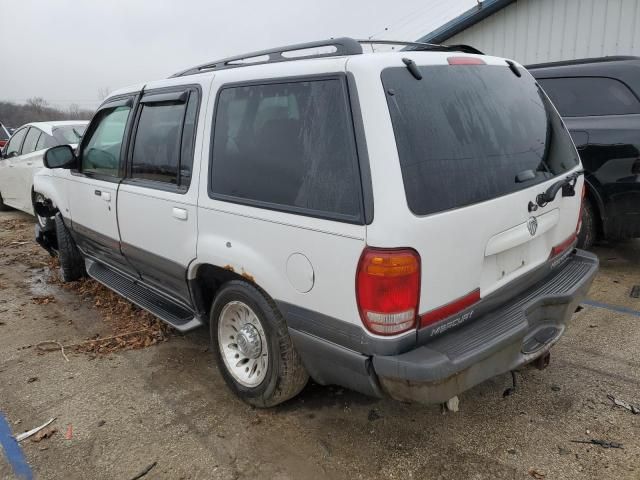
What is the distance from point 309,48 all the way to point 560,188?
151 cm

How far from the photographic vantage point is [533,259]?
2.65 metres

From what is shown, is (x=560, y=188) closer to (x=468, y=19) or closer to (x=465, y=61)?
(x=465, y=61)

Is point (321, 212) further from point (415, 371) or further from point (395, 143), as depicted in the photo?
point (415, 371)

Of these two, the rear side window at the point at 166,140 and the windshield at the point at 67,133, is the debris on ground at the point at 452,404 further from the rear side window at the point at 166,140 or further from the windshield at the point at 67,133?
the windshield at the point at 67,133

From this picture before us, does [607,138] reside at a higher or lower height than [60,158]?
lower

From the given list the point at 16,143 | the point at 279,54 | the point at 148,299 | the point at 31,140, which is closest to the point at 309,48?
the point at 279,54

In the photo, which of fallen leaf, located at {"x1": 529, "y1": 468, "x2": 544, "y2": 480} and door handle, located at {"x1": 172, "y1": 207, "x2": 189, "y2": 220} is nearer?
fallen leaf, located at {"x1": 529, "y1": 468, "x2": 544, "y2": 480}

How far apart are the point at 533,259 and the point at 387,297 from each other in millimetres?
1049

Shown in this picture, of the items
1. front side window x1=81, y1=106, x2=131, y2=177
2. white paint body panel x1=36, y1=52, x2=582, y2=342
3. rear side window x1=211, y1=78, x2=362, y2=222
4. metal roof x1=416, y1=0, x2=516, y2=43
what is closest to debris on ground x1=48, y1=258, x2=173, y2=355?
white paint body panel x1=36, y1=52, x2=582, y2=342

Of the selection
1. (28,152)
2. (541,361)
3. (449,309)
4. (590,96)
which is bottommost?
(541,361)

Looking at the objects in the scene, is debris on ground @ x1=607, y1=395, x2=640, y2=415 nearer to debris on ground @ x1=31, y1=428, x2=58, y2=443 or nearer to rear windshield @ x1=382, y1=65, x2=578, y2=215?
rear windshield @ x1=382, y1=65, x2=578, y2=215

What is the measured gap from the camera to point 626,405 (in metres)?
2.82

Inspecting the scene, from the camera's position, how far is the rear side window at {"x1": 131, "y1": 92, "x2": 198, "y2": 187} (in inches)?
119

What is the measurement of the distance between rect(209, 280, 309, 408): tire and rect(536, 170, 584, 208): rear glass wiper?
1.45 meters
